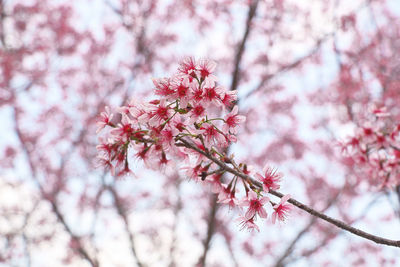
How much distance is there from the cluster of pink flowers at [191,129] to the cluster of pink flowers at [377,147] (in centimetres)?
179

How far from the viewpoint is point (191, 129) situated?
222cm

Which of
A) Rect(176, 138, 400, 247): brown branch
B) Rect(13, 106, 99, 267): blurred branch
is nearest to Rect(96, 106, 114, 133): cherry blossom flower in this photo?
Rect(176, 138, 400, 247): brown branch

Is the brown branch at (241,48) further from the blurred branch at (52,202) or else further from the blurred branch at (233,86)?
the blurred branch at (52,202)

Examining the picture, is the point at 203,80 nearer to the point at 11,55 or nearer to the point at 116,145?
the point at 116,145

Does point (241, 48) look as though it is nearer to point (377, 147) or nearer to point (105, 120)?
point (377, 147)

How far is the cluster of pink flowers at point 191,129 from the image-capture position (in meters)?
2.12

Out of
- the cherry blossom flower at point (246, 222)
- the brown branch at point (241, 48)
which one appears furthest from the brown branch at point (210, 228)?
the cherry blossom flower at point (246, 222)

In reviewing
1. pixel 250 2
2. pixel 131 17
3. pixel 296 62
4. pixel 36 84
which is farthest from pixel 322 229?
pixel 36 84

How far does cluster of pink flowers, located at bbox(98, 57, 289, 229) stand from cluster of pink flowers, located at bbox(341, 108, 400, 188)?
179cm

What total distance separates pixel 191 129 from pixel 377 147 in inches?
89.7

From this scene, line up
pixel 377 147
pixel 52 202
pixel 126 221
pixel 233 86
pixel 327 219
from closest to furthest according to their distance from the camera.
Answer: pixel 327 219 → pixel 377 147 → pixel 233 86 → pixel 52 202 → pixel 126 221

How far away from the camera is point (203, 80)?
2.19 m

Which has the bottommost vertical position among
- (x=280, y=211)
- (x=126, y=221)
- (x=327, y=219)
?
(x=327, y=219)

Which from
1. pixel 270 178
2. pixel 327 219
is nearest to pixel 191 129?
pixel 270 178
